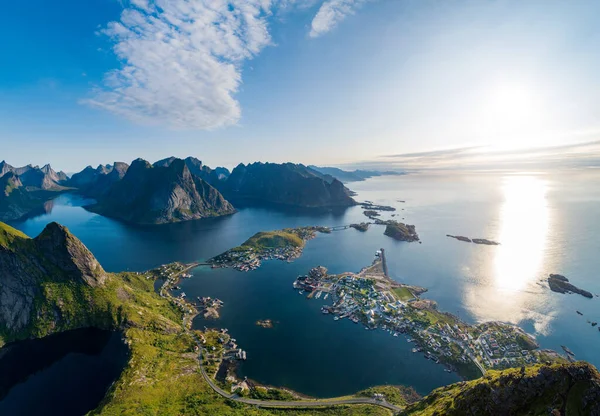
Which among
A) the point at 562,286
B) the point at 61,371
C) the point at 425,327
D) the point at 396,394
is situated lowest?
the point at 562,286

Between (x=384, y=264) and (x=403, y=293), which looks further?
(x=384, y=264)

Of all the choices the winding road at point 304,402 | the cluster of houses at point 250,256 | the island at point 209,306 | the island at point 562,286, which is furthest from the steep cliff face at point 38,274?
the island at point 562,286

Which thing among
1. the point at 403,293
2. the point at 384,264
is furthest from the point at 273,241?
the point at 403,293

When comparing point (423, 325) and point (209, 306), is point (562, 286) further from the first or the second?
point (209, 306)

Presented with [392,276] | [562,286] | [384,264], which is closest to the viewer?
[562,286]

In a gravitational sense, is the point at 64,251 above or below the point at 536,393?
above

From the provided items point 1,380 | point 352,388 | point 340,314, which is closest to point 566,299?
point 340,314
